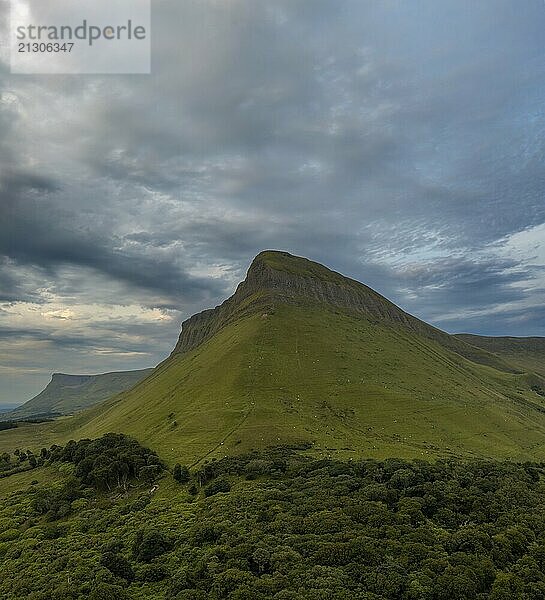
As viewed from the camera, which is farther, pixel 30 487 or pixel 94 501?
pixel 30 487

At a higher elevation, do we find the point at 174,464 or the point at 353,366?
the point at 353,366

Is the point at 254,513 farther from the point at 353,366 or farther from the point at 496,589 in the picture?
the point at 353,366

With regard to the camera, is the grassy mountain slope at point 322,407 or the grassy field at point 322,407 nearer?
the grassy field at point 322,407

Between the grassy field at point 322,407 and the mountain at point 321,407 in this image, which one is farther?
the mountain at point 321,407

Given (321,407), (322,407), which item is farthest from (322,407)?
(321,407)

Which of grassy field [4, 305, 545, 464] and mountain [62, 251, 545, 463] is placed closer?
grassy field [4, 305, 545, 464]

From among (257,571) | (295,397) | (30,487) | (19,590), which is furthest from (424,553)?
(30,487)

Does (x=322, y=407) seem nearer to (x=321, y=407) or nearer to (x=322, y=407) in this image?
(x=322, y=407)

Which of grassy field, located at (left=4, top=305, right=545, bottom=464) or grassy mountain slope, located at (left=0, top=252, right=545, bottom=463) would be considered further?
grassy mountain slope, located at (left=0, top=252, right=545, bottom=463)
